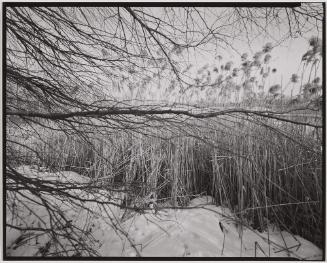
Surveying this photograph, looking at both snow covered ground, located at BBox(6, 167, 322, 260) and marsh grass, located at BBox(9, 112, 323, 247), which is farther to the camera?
marsh grass, located at BBox(9, 112, 323, 247)

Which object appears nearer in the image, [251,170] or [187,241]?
[187,241]

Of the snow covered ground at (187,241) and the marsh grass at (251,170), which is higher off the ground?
the marsh grass at (251,170)

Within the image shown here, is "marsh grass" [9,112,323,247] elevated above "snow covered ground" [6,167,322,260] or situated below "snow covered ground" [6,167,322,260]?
above

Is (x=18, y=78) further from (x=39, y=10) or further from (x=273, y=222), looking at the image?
(x=273, y=222)

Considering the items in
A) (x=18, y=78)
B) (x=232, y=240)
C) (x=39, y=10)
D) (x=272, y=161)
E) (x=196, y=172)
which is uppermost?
(x=39, y=10)

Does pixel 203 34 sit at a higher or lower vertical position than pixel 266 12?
lower

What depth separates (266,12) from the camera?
3.20 ft

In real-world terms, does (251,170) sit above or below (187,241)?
above

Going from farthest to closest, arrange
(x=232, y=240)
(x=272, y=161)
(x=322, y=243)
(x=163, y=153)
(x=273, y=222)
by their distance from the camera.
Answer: (x=163, y=153)
(x=272, y=161)
(x=273, y=222)
(x=232, y=240)
(x=322, y=243)

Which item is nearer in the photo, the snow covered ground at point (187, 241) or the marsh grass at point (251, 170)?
the snow covered ground at point (187, 241)

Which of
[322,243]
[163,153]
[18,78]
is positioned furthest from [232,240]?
[18,78]

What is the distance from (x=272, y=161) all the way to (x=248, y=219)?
37cm

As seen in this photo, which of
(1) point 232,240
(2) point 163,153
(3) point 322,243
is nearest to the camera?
(3) point 322,243

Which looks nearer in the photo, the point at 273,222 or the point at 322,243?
the point at 322,243
